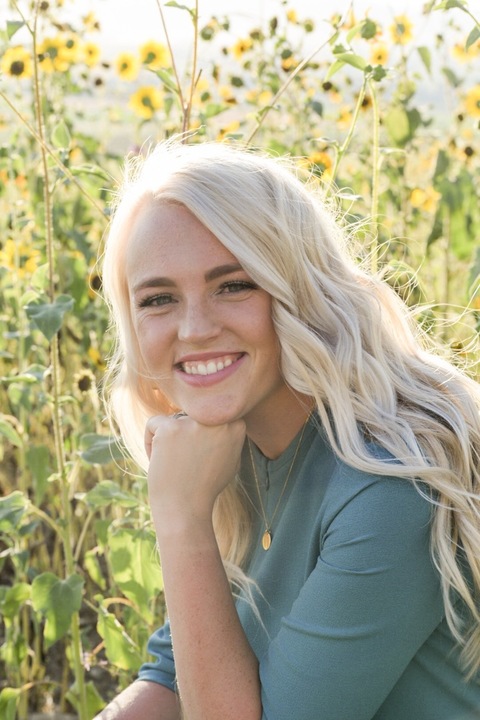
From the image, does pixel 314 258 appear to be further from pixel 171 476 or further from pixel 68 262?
pixel 68 262

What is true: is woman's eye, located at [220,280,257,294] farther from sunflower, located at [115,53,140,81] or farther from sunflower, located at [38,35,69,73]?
sunflower, located at [115,53,140,81]

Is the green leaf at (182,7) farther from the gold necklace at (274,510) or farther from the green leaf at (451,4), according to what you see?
the gold necklace at (274,510)

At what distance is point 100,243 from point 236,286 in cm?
70

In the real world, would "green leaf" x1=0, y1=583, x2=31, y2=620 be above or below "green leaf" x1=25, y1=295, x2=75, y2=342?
below

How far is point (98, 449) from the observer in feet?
5.87

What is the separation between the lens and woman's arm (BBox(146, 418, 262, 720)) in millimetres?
1272

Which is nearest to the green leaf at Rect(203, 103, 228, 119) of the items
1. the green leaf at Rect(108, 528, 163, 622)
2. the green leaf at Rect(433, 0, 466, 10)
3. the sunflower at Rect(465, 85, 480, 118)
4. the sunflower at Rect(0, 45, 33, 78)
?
the green leaf at Rect(433, 0, 466, 10)

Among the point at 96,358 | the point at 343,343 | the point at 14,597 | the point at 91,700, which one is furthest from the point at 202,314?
the point at 96,358

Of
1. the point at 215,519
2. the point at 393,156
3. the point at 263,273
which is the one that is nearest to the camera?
the point at 263,273

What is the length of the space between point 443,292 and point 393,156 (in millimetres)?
431

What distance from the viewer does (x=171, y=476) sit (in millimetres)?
1419

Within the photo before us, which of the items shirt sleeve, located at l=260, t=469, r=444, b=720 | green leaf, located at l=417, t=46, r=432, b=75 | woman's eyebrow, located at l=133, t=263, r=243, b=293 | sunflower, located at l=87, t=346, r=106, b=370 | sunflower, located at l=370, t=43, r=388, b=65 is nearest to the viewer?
shirt sleeve, located at l=260, t=469, r=444, b=720

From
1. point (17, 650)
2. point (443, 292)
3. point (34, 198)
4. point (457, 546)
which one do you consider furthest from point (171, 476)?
point (443, 292)

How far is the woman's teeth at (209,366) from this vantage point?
4.59ft
